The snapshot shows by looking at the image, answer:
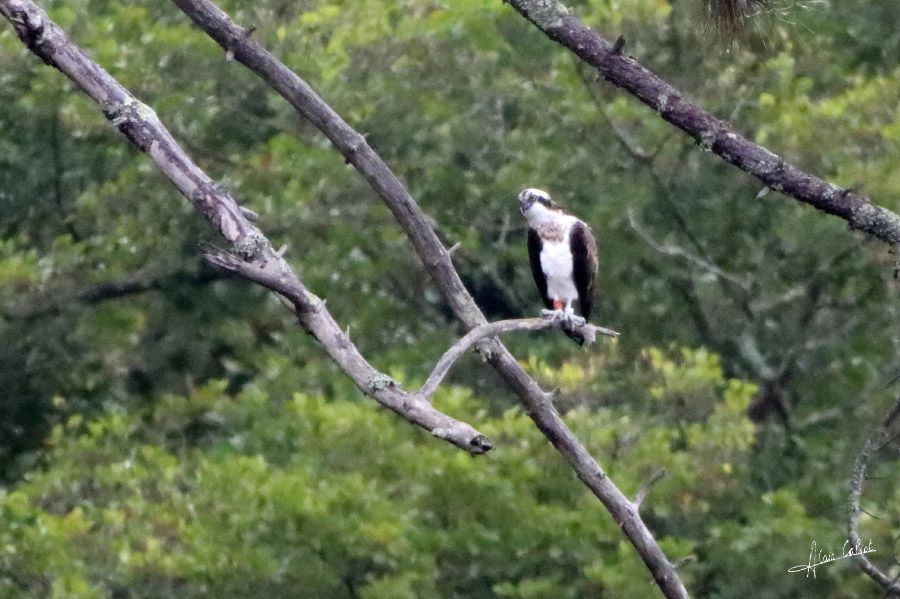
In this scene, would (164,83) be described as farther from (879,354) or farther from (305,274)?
(879,354)

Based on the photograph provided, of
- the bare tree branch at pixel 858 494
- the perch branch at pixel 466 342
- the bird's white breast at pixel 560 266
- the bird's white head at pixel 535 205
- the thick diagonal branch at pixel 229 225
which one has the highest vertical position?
the thick diagonal branch at pixel 229 225

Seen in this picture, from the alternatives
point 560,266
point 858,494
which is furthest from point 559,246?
point 858,494

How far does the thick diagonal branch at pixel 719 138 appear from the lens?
156 inches

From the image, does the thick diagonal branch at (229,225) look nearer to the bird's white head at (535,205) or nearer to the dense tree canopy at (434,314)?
the bird's white head at (535,205)

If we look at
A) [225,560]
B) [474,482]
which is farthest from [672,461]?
[225,560]

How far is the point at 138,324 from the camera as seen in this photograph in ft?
35.8

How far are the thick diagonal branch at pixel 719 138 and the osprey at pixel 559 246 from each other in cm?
221

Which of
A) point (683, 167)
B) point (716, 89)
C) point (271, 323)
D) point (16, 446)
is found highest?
point (716, 89)

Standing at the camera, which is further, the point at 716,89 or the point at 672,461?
the point at 716,89

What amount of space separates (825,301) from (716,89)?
73.6 inches

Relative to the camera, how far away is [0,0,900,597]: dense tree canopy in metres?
8.19

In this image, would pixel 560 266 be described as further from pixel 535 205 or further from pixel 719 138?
pixel 719 138
